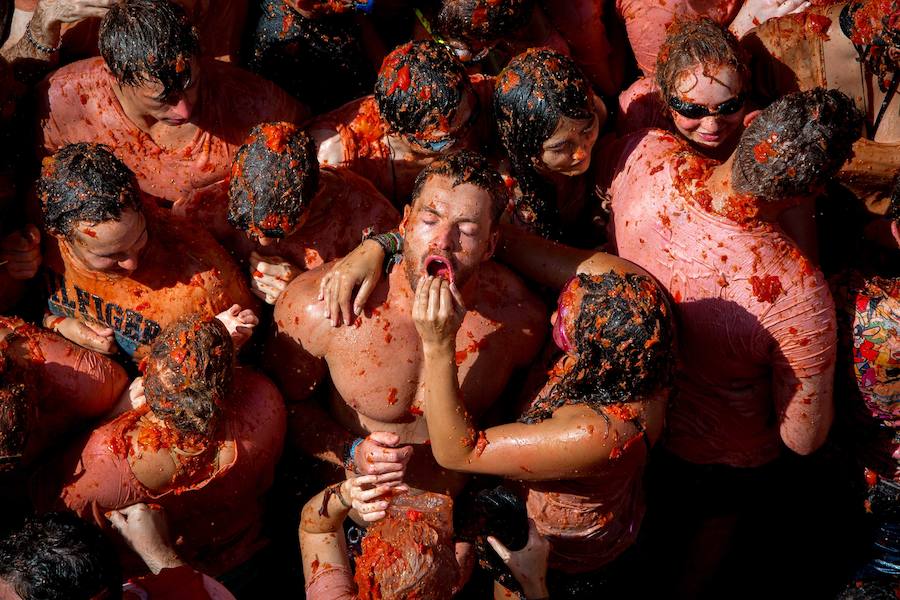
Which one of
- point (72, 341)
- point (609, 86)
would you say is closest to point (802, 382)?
point (609, 86)

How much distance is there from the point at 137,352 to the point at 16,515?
1.28m

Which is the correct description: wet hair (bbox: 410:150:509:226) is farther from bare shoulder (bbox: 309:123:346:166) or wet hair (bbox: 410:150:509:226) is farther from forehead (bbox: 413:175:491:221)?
bare shoulder (bbox: 309:123:346:166)

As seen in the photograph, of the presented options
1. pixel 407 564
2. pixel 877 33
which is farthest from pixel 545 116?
pixel 407 564

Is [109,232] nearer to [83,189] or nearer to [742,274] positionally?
[83,189]

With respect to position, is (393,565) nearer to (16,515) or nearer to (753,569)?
(16,515)

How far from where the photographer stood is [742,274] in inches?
165

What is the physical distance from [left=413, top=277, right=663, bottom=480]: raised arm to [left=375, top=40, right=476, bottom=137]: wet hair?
106 cm

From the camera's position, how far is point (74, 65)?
5016 mm

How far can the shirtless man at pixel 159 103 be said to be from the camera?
4.50 metres

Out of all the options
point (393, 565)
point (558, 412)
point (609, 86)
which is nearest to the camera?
point (393, 565)

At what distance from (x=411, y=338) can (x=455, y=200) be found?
0.71 m

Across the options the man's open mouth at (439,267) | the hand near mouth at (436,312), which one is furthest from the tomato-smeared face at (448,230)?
the hand near mouth at (436,312)

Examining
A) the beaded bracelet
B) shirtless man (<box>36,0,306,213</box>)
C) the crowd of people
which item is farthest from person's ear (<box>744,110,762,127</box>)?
the beaded bracelet

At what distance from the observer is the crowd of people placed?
12.9ft
